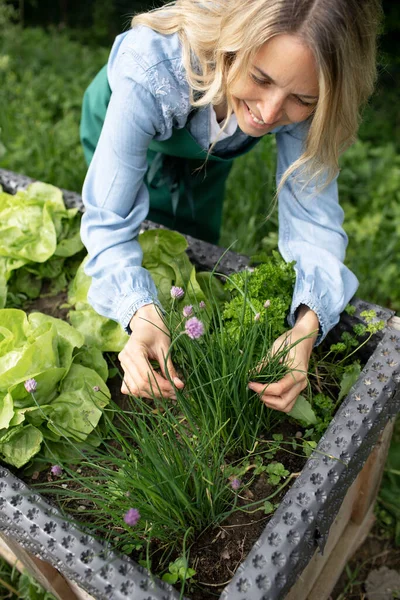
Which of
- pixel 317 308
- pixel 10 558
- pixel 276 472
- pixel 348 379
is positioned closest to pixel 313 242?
pixel 317 308

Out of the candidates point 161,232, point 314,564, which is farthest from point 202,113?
point 314,564

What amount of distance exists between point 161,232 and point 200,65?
17.2 inches

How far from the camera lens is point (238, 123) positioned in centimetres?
129

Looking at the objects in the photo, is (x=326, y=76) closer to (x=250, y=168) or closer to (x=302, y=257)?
(x=302, y=257)

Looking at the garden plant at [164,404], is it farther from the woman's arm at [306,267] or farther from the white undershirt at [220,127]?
the white undershirt at [220,127]

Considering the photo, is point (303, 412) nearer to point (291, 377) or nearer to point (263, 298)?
point (291, 377)

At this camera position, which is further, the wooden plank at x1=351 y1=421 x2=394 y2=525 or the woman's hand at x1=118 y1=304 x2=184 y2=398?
the wooden plank at x1=351 y1=421 x2=394 y2=525

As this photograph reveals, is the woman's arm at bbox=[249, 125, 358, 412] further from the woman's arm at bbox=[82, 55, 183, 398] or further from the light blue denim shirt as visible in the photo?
the woman's arm at bbox=[82, 55, 183, 398]

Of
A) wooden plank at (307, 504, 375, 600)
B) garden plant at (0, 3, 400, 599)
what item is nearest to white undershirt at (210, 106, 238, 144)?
garden plant at (0, 3, 400, 599)

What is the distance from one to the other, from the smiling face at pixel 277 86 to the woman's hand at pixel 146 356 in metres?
0.46

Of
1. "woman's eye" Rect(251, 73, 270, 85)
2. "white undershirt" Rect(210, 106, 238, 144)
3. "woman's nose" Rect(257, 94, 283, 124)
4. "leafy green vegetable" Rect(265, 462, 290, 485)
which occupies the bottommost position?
"leafy green vegetable" Rect(265, 462, 290, 485)

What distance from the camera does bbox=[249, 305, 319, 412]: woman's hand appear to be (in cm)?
117

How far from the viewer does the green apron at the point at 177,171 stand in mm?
1593

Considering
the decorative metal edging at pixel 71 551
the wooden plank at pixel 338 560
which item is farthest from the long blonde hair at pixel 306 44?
the wooden plank at pixel 338 560
